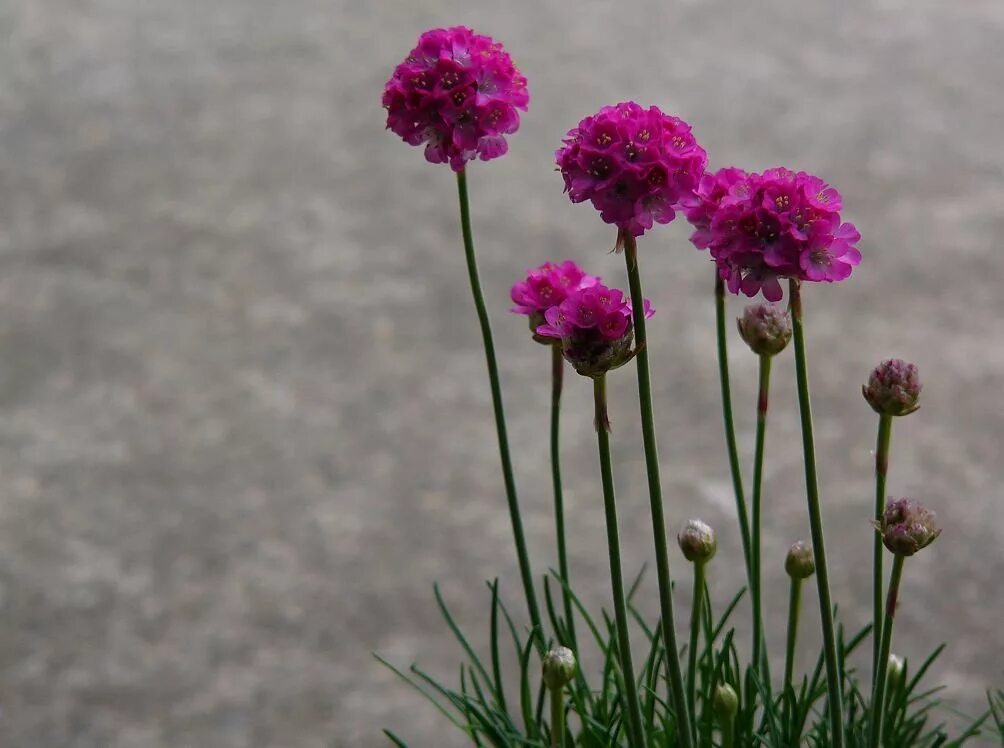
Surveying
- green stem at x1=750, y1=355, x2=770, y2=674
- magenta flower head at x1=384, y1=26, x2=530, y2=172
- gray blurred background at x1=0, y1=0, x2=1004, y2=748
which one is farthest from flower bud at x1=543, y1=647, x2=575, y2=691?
gray blurred background at x1=0, y1=0, x2=1004, y2=748

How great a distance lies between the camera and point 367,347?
1.67m

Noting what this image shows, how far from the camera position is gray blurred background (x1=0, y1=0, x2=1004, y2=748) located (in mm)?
1299

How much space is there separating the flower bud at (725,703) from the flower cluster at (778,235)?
239 mm

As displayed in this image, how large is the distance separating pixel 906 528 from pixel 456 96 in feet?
0.93

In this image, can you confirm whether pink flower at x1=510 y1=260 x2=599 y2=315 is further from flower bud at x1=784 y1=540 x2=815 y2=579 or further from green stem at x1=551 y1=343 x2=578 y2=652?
flower bud at x1=784 y1=540 x2=815 y2=579

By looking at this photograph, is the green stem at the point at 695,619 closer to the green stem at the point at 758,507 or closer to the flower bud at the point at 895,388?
the green stem at the point at 758,507

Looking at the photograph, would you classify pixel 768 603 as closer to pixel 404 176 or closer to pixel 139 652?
pixel 139 652

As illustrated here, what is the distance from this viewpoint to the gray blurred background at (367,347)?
4.26 ft

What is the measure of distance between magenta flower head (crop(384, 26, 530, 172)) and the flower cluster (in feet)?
0.44

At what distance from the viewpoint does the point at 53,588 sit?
1.35 metres

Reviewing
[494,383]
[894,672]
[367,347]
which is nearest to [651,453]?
[494,383]

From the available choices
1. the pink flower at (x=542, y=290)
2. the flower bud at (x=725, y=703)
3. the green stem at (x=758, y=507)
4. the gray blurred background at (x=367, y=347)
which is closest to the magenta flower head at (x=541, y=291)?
the pink flower at (x=542, y=290)

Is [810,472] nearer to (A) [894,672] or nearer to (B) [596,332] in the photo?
(B) [596,332]

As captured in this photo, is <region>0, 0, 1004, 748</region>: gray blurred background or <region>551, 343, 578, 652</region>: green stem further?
<region>0, 0, 1004, 748</region>: gray blurred background
